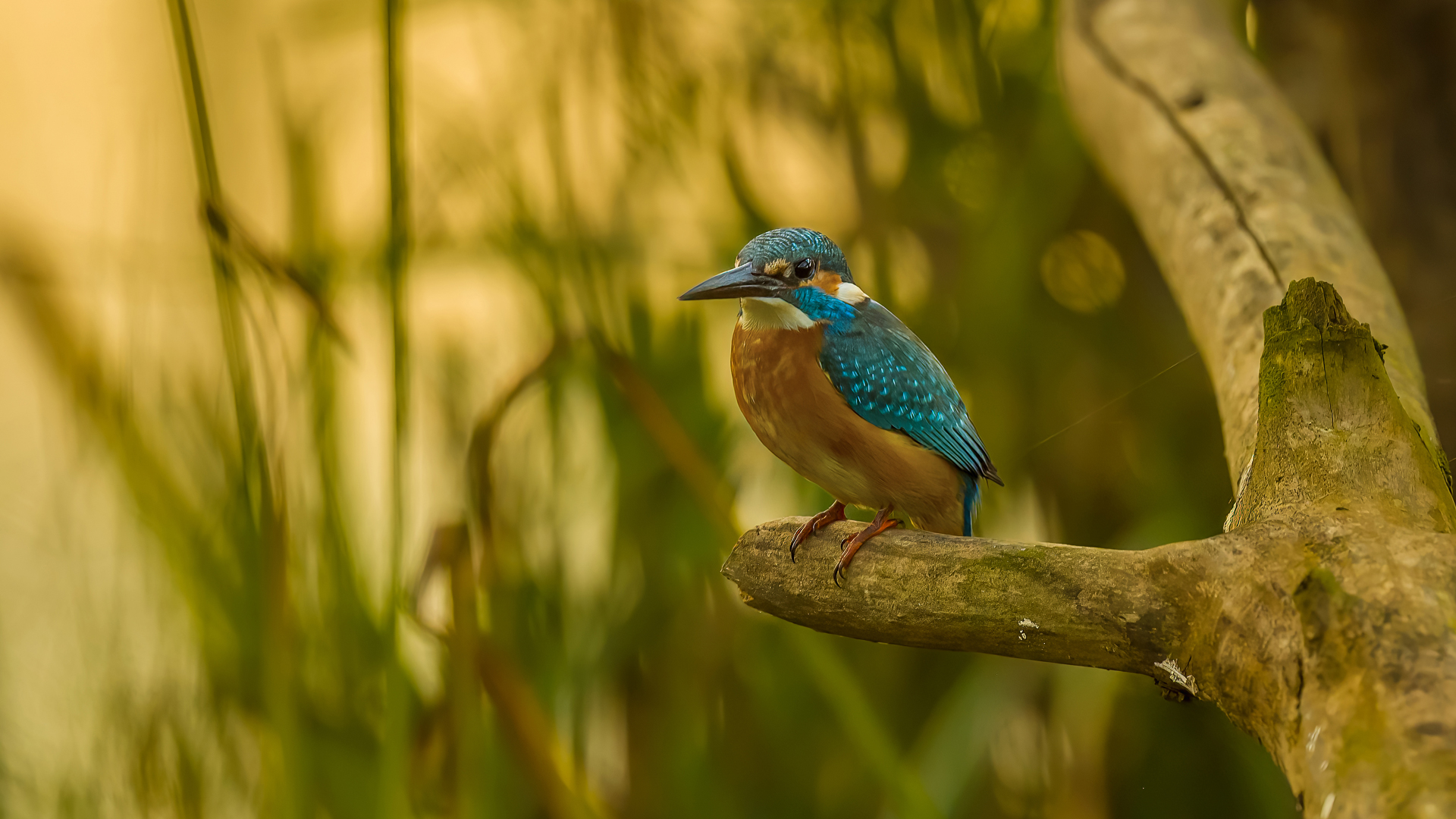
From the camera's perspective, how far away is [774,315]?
73cm

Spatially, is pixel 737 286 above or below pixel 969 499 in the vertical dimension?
above

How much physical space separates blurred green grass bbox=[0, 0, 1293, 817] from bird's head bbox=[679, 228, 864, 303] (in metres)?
0.33

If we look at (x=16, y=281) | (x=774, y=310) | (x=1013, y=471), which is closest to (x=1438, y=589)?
(x=774, y=310)

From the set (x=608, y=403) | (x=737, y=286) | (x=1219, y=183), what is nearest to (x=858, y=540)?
(x=737, y=286)

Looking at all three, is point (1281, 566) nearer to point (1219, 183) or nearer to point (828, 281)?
point (828, 281)

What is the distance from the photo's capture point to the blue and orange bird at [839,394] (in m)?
0.70

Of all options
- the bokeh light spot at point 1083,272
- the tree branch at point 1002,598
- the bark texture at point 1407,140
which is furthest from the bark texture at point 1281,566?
the bokeh light spot at point 1083,272

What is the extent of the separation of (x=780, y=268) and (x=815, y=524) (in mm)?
190

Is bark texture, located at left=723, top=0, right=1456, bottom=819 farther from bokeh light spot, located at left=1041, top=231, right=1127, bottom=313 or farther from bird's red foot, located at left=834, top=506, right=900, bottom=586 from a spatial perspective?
bokeh light spot, located at left=1041, top=231, right=1127, bottom=313

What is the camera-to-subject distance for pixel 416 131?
1.60 metres

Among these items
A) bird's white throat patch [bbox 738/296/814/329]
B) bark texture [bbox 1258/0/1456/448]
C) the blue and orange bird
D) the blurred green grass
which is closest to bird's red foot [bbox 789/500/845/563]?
the blue and orange bird

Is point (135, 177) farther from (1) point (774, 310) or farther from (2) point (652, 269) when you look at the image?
(1) point (774, 310)

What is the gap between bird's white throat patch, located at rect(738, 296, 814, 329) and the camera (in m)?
0.72

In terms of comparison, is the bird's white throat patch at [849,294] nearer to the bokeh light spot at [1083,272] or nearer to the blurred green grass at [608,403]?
the blurred green grass at [608,403]
